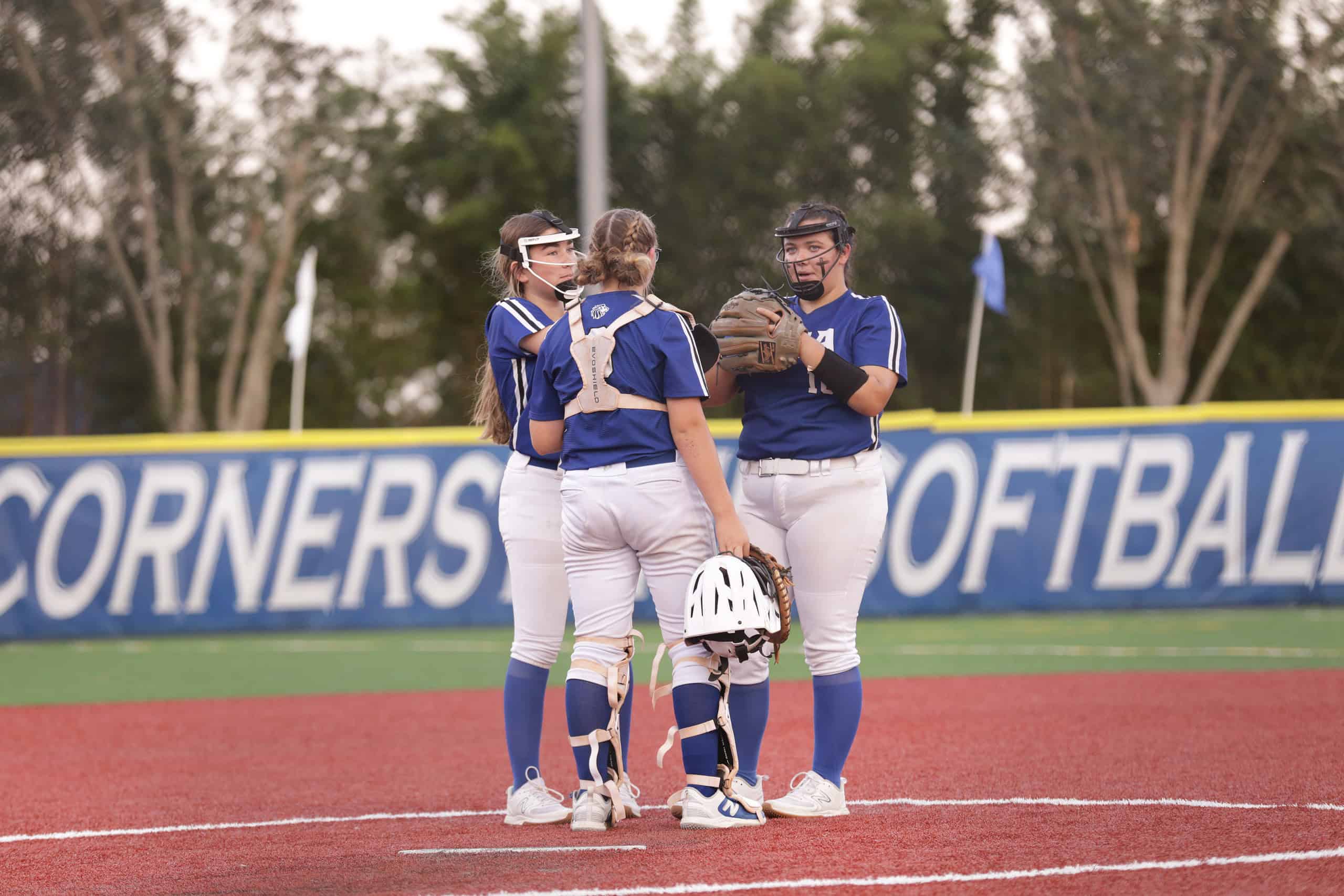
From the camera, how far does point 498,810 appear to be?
613 centimetres

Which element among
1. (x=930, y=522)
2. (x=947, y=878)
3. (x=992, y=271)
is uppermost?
(x=992, y=271)

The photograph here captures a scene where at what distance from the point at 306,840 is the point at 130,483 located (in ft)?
32.8

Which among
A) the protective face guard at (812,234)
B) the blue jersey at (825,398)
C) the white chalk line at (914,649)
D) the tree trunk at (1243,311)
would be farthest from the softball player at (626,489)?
the tree trunk at (1243,311)

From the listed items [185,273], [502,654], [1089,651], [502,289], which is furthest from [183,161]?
[502,289]

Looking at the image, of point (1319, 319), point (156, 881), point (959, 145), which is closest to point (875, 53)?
point (959, 145)

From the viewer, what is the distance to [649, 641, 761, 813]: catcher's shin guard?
5.25 m

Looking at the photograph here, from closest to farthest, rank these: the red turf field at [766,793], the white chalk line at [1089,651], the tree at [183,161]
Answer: the red turf field at [766,793] → the white chalk line at [1089,651] → the tree at [183,161]

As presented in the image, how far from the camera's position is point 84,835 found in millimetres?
5797

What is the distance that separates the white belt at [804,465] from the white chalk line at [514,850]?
136 cm

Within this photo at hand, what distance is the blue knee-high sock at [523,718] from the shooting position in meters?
5.68

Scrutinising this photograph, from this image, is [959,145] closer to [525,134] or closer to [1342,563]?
[525,134]

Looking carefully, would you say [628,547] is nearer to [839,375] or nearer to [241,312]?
[839,375]

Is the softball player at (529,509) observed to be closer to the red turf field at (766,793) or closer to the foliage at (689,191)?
the red turf field at (766,793)

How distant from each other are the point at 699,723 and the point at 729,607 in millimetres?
502
